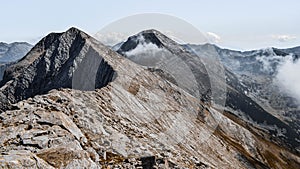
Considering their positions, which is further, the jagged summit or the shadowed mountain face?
the jagged summit

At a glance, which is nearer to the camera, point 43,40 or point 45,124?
point 45,124

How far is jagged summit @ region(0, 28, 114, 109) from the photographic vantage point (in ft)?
420

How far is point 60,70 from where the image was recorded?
149875 millimetres

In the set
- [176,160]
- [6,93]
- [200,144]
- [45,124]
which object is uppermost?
[45,124]

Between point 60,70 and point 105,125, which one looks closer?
point 105,125

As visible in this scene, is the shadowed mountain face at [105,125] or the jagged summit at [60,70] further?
the jagged summit at [60,70]

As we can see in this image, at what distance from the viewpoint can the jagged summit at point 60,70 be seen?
127875mm

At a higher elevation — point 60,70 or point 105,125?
point 105,125

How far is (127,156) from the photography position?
40219mm

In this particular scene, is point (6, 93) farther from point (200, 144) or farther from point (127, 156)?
point (127, 156)

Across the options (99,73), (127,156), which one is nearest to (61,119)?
(127,156)

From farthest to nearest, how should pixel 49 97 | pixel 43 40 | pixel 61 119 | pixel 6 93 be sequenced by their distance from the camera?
pixel 43 40 < pixel 6 93 < pixel 49 97 < pixel 61 119

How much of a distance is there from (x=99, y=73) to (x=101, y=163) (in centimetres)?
7681

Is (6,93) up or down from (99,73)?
down
